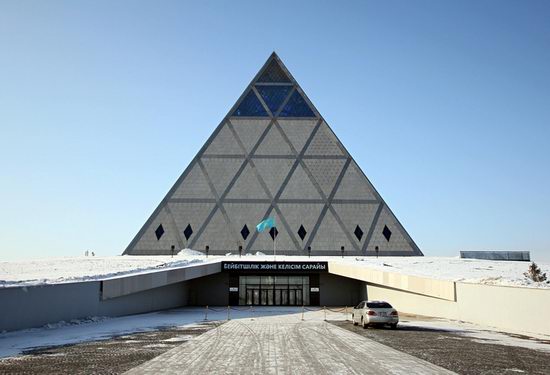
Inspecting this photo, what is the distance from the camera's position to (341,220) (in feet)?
172

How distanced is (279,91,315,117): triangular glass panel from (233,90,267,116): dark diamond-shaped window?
8.30ft

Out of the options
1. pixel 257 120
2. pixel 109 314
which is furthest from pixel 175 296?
pixel 257 120

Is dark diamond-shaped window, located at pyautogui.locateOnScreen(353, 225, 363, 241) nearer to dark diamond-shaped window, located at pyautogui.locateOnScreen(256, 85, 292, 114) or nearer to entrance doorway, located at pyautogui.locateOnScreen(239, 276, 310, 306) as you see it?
entrance doorway, located at pyautogui.locateOnScreen(239, 276, 310, 306)

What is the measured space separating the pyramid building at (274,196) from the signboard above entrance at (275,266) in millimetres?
9770

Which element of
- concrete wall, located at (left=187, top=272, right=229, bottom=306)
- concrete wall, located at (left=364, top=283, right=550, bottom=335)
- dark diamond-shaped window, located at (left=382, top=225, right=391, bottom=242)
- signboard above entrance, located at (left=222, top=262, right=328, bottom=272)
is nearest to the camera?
concrete wall, located at (left=364, top=283, right=550, bottom=335)

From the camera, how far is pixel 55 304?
61.2 ft

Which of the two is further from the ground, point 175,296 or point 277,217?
point 277,217

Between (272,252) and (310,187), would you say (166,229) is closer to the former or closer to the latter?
(272,252)

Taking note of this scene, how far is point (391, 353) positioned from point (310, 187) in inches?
1643

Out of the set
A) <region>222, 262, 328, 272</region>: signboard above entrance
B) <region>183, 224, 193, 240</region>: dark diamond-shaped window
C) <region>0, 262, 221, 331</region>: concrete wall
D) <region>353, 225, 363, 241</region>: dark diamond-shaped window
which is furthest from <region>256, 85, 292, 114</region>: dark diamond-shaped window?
<region>0, 262, 221, 331</region>: concrete wall

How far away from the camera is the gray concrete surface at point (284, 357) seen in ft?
33.9

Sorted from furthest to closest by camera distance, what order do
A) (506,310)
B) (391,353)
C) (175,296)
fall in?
(175,296)
(506,310)
(391,353)

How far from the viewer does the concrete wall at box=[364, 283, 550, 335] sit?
17.1 m

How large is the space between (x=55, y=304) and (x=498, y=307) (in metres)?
17.6
